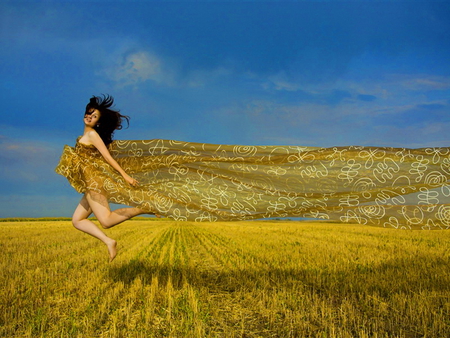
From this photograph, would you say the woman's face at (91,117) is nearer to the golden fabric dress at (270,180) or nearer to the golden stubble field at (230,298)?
the golden fabric dress at (270,180)

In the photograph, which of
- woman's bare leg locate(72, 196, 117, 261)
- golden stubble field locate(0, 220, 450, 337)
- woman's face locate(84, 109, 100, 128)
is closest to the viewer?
golden stubble field locate(0, 220, 450, 337)

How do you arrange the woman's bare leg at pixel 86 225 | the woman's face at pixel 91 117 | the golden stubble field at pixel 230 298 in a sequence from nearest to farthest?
the golden stubble field at pixel 230 298 < the woman's face at pixel 91 117 < the woman's bare leg at pixel 86 225

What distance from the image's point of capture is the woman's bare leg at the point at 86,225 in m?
5.26

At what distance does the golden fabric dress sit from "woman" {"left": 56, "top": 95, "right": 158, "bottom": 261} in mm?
17

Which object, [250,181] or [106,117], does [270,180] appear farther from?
[106,117]

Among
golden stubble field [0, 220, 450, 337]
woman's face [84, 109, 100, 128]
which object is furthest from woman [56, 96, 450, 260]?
golden stubble field [0, 220, 450, 337]

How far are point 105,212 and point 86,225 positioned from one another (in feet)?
1.27

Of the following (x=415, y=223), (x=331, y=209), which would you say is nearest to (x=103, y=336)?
(x=331, y=209)

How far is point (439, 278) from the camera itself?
20.3 feet

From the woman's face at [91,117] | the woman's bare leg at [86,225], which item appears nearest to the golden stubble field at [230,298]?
the woman's bare leg at [86,225]

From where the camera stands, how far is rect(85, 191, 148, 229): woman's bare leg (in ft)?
16.7

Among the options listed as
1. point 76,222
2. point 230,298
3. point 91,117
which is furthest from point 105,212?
point 230,298

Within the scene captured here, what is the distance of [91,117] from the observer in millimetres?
5098

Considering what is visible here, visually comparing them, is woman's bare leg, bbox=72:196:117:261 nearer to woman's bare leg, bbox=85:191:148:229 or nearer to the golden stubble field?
woman's bare leg, bbox=85:191:148:229
